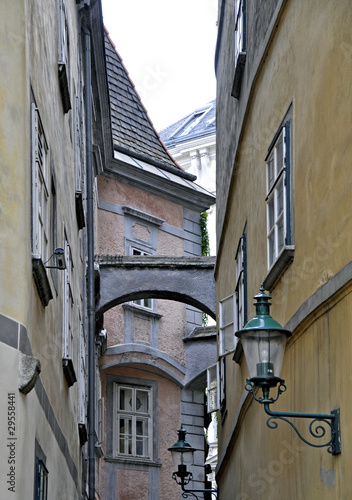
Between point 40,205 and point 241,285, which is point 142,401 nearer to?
point 241,285

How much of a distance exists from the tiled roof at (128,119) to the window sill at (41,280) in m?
15.4

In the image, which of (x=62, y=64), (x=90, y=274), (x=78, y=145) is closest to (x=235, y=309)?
(x=62, y=64)

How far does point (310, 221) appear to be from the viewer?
6934 mm

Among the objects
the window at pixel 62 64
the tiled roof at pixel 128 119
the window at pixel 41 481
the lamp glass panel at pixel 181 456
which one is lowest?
the window at pixel 41 481

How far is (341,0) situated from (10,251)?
276cm

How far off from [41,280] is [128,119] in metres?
17.2

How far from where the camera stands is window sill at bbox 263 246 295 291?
7516 mm

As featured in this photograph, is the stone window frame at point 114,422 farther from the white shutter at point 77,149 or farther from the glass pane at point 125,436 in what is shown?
the white shutter at point 77,149

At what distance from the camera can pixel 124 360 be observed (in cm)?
2284

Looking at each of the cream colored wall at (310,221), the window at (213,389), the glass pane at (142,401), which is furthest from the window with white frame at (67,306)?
the glass pane at (142,401)

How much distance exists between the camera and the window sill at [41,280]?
24.5 feet

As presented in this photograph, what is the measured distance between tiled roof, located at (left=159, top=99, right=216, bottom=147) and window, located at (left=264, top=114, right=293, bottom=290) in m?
36.1

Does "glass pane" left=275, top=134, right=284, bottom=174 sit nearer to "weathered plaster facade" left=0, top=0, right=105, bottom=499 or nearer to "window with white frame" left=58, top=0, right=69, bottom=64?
"weathered plaster facade" left=0, top=0, right=105, bottom=499

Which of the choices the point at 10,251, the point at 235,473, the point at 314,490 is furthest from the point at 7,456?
the point at 235,473
